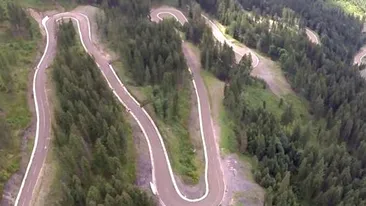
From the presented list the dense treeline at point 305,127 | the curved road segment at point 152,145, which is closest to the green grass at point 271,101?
the dense treeline at point 305,127

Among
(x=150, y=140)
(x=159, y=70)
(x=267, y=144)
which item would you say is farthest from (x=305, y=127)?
(x=159, y=70)

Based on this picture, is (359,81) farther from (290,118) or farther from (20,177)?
(20,177)

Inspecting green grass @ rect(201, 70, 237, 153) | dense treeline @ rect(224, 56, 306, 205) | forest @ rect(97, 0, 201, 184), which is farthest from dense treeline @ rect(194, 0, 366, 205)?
forest @ rect(97, 0, 201, 184)

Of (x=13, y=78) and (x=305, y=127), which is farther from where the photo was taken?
(x=305, y=127)

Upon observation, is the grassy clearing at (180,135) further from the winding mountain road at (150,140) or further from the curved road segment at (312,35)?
the curved road segment at (312,35)

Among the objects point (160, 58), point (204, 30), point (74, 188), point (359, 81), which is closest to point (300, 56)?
point (359, 81)

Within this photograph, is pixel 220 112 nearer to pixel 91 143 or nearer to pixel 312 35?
pixel 91 143
